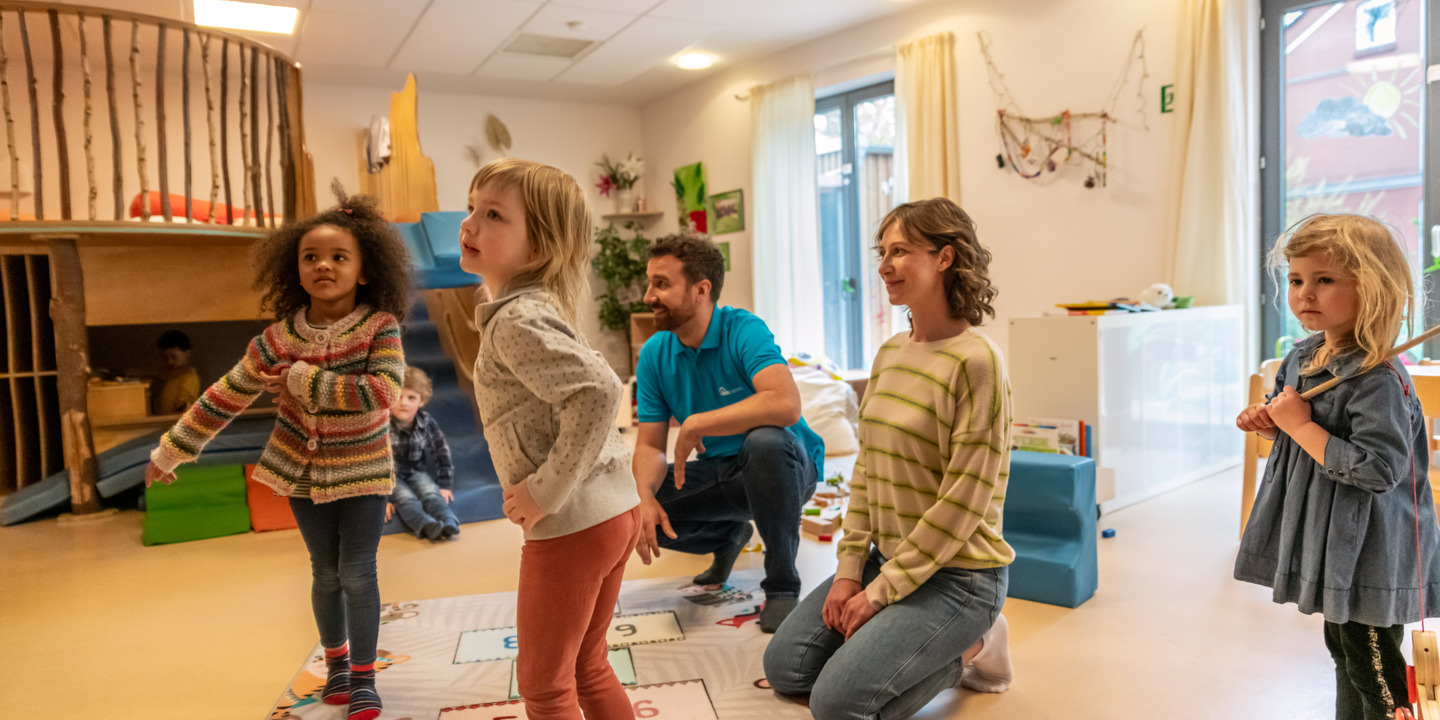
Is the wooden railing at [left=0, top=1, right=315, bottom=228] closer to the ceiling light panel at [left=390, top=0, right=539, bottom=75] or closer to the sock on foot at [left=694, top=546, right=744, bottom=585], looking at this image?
the ceiling light panel at [left=390, top=0, right=539, bottom=75]

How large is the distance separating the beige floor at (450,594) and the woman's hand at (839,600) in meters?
0.25

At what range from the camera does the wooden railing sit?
3.33 m

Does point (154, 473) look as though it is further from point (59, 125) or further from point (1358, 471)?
point (59, 125)

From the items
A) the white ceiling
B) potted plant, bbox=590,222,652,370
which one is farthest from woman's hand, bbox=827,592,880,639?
potted plant, bbox=590,222,652,370

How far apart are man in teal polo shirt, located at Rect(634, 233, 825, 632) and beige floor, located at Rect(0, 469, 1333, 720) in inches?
14.8

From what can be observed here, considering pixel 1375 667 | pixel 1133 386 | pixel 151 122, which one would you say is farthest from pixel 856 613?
pixel 151 122

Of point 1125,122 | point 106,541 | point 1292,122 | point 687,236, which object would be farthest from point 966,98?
point 106,541

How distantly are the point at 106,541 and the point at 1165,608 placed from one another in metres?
3.52

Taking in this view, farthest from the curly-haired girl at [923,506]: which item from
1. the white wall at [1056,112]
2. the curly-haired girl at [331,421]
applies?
the white wall at [1056,112]

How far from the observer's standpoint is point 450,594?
2479mm

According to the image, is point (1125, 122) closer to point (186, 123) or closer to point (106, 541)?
point (186, 123)

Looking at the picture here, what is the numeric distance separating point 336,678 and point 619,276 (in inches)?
207

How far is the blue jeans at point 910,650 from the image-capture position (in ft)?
4.74

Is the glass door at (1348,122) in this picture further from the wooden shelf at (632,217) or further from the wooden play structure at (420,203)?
the wooden shelf at (632,217)
